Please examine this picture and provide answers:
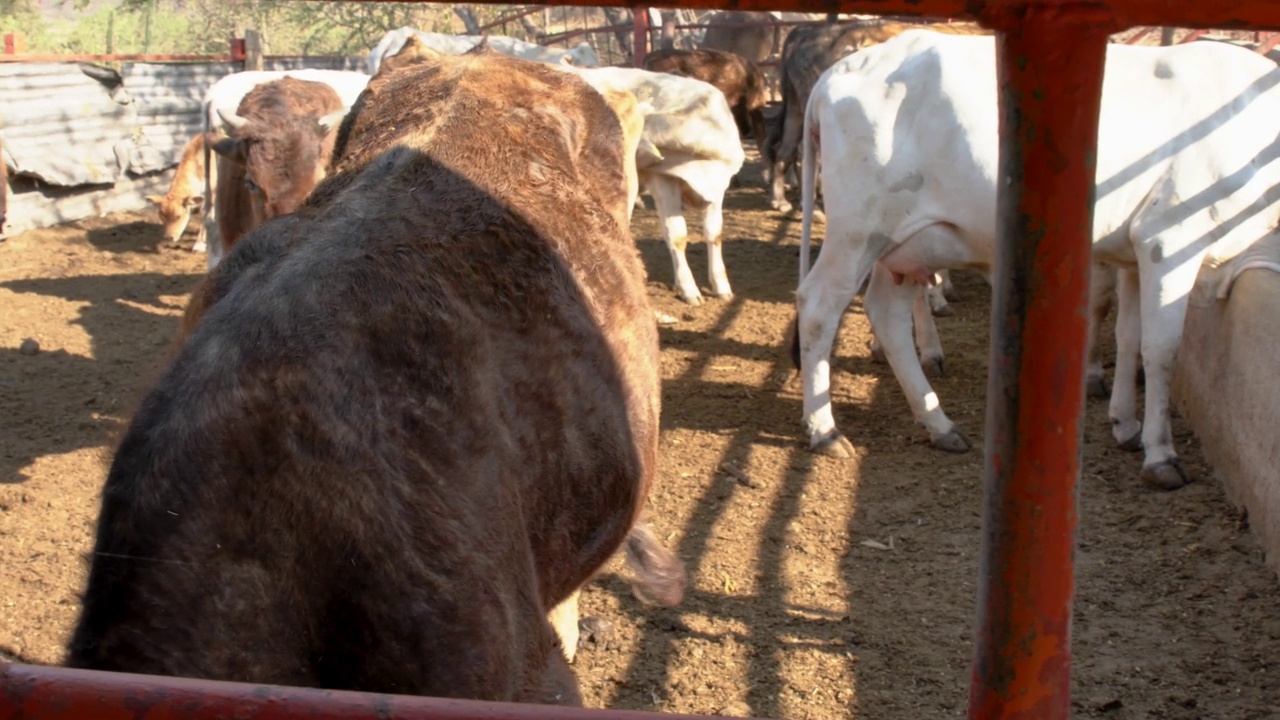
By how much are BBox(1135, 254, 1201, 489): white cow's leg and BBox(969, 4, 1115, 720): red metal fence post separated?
4580 millimetres

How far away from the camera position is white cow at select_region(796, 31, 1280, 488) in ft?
17.1

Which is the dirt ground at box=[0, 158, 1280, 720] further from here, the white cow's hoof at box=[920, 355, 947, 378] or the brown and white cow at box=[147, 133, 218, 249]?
the brown and white cow at box=[147, 133, 218, 249]

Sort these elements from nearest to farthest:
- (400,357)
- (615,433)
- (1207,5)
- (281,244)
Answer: (1207,5), (400,357), (281,244), (615,433)

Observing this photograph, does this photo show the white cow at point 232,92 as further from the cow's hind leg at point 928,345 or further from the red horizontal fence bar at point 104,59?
the cow's hind leg at point 928,345

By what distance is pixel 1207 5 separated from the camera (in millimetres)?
890

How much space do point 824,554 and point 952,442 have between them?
1383 millimetres

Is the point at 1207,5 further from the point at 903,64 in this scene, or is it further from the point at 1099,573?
the point at 903,64

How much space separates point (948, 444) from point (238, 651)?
4726mm

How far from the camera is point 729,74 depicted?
14242 mm

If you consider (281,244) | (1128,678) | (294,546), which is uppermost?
(281,244)

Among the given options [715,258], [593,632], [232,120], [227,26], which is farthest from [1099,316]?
[227,26]

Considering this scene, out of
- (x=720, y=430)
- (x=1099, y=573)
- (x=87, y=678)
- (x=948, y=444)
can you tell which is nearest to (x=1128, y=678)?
A: (x=1099, y=573)

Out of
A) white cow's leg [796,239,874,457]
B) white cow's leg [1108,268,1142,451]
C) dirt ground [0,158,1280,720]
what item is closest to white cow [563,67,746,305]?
dirt ground [0,158,1280,720]

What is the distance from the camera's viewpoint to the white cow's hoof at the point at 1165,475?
5.16 m
